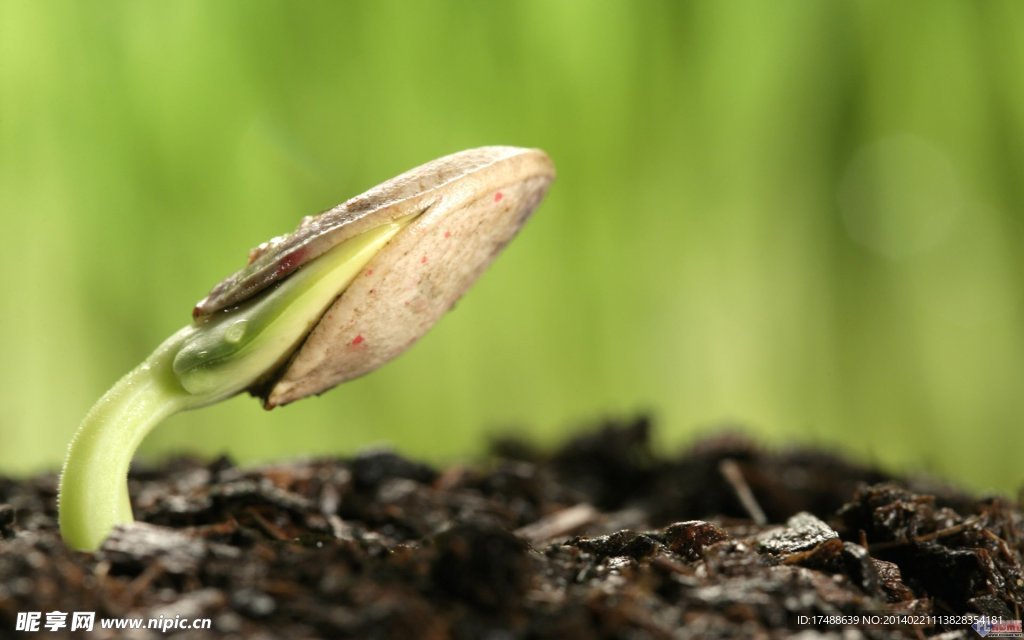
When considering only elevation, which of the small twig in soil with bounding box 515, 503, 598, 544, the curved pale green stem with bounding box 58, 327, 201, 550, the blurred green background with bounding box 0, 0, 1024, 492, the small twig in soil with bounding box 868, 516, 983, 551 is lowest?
the small twig in soil with bounding box 868, 516, 983, 551

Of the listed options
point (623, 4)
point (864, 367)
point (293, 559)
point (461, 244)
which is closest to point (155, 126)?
point (623, 4)

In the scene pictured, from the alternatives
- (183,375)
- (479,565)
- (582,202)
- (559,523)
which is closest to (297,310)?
(183,375)

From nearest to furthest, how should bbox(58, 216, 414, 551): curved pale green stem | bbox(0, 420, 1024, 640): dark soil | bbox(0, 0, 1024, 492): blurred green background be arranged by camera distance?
bbox(0, 420, 1024, 640): dark soil < bbox(58, 216, 414, 551): curved pale green stem < bbox(0, 0, 1024, 492): blurred green background

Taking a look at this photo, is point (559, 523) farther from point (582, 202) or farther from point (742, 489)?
point (582, 202)

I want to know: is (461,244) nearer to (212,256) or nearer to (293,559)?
(293,559)

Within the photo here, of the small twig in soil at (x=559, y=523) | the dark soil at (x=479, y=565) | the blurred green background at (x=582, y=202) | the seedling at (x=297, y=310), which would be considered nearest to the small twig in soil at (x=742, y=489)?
the dark soil at (x=479, y=565)

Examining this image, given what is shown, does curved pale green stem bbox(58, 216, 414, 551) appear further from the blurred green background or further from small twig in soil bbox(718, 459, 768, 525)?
the blurred green background

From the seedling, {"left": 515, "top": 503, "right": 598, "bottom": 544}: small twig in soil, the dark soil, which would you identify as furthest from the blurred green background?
the seedling
